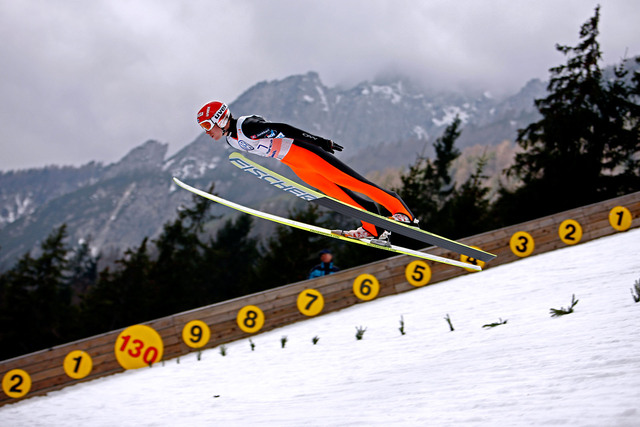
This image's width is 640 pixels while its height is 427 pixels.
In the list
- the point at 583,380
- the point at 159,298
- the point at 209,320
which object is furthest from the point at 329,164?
the point at 159,298

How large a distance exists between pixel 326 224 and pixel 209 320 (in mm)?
13284

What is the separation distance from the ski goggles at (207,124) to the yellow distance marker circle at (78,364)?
4823 mm

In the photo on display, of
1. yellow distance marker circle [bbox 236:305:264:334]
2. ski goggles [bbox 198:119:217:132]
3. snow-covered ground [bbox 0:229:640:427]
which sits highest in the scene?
ski goggles [bbox 198:119:217:132]

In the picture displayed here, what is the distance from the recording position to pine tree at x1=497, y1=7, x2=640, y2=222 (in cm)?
1684

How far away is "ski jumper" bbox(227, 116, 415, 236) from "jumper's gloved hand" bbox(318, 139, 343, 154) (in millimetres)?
23

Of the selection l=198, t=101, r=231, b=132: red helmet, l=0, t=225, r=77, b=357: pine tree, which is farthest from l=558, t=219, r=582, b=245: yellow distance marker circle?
l=0, t=225, r=77, b=357: pine tree

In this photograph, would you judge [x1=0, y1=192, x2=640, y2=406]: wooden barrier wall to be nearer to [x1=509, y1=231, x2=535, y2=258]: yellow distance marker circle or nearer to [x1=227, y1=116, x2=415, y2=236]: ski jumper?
[x1=509, y1=231, x2=535, y2=258]: yellow distance marker circle

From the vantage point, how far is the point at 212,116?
4.25m

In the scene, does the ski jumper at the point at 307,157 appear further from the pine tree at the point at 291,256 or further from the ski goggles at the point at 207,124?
the pine tree at the point at 291,256

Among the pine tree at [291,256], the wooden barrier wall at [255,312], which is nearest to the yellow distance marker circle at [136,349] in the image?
the wooden barrier wall at [255,312]

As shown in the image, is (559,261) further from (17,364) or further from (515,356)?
(17,364)

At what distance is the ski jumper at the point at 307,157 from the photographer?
4242 millimetres

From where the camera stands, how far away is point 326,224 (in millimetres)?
20625

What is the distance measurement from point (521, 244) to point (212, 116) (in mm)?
7503
